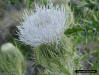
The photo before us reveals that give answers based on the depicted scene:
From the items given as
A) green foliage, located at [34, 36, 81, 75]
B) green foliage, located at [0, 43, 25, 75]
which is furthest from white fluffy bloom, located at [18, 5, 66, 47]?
green foliage, located at [0, 43, 25, 75]

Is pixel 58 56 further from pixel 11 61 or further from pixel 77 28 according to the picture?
pixel 11 61

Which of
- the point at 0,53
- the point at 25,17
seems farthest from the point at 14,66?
the point at 25,17

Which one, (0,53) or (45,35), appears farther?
(0,53)

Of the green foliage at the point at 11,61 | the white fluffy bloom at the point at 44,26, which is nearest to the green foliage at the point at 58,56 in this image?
the white fluffy bloom at the point at 44,26

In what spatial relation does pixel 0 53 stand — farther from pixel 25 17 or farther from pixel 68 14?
pixel 68 14

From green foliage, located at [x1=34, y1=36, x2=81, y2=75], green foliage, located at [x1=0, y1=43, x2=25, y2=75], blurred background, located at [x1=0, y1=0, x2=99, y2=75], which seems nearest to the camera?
blurred background, located at [x1=0, y1=0, x2=99, y2=75]

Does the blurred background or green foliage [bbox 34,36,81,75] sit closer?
the blurred background

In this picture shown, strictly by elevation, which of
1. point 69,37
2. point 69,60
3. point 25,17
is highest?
point 25,17

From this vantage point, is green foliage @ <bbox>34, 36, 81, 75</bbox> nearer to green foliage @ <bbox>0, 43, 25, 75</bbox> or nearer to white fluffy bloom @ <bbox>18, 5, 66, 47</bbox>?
white fluffy bloom @ <bbox>18, 5, 66, 47</bbox>
